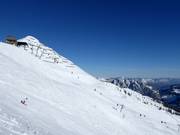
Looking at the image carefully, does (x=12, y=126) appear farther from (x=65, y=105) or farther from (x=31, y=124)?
(x=65, y=105)

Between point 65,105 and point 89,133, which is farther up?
point 65,105

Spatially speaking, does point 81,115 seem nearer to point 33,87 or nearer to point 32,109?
point 33,87

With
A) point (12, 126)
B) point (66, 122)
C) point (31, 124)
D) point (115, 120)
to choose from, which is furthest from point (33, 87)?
point (12, 126)

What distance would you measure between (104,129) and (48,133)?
14.7 metres

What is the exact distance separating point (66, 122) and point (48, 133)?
811 centimetres

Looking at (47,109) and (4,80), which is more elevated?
(4,80)

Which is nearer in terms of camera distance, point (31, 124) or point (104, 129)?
point (31, 124)

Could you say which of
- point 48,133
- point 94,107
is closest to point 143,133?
point 94,107

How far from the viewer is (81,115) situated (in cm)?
3409

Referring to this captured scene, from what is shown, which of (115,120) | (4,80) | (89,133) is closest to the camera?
(89,133)

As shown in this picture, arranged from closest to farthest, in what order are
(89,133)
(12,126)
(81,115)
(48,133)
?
(12,126)
(48,133)
(89,133)
(81,115)

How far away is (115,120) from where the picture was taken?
4184 cm

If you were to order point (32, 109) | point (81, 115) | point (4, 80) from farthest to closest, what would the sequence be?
point (81, 115), point (4, 80), point (32, 109)

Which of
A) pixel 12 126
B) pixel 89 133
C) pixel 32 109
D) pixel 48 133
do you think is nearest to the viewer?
pixel 12 126
